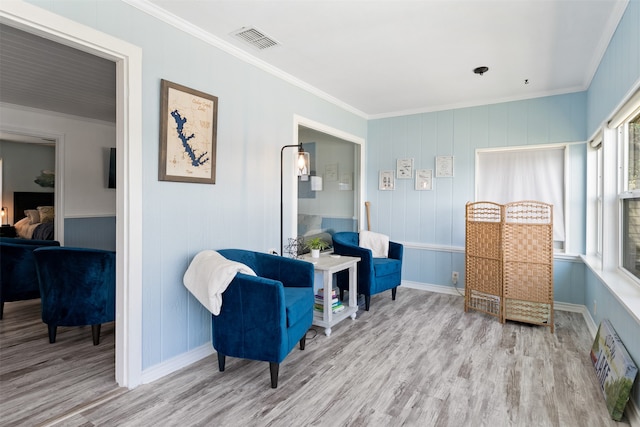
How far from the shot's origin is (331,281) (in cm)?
339

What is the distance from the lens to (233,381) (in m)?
2.42

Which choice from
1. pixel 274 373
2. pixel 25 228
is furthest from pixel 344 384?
pixel 25 228

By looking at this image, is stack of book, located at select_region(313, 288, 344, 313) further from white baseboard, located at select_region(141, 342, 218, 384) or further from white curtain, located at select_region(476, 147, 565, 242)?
white curtain, located at select_region(476, 147, 565, 242)

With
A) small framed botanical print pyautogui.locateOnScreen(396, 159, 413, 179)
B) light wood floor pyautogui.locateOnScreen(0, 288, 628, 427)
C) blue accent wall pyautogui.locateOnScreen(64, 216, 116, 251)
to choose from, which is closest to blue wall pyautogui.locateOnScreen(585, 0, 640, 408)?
light wood floor pyautogui.locateOnScreen(0, 288, 628, 427)

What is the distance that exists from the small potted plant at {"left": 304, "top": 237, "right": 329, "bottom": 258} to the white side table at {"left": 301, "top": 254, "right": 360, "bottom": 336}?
0.06 m

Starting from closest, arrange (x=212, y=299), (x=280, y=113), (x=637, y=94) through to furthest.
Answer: (x=637, y=94) → (x=212, y=299) → (x=280, y=113)

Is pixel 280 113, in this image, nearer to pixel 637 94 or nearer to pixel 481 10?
pixel 481 10

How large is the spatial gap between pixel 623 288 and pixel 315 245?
2572 millimetres

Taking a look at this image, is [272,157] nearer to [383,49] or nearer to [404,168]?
[383,49]

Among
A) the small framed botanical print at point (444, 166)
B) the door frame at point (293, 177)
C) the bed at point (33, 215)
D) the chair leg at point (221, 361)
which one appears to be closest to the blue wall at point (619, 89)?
the small framed botanical print at point (444, 166)

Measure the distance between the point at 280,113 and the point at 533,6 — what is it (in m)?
2.21

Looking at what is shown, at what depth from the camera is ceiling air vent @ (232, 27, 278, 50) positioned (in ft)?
8.81

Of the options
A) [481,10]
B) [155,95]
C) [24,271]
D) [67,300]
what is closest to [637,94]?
[481,10]

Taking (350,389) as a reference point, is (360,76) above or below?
above
